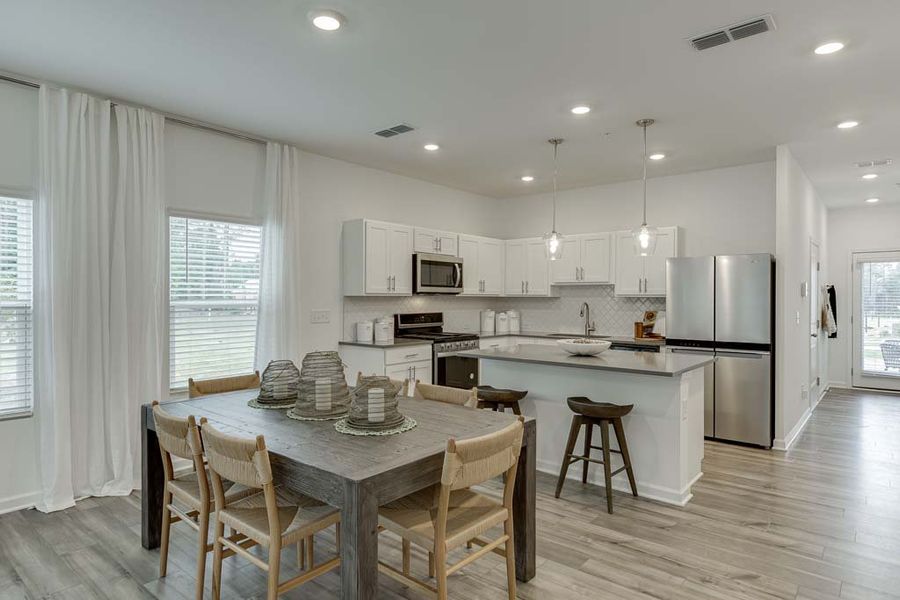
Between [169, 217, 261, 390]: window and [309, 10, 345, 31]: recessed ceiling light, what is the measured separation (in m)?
2.25

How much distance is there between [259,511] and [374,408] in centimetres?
64

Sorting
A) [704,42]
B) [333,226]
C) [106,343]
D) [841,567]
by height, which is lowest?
[841,567]

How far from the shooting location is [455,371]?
5.63 meters

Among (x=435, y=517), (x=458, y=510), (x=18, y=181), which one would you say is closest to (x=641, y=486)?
(x=458, y=510)

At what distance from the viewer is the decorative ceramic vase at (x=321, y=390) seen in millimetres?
2623

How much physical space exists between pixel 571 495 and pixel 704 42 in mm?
2911

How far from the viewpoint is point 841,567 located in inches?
106

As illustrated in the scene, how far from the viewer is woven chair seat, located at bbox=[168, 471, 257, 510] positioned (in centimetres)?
244

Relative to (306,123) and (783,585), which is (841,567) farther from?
(306,123)

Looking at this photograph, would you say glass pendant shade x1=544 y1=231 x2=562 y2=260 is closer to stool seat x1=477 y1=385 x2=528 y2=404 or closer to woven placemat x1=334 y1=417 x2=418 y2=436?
stool seat x1=477 y1=385 x2=528 y2=404

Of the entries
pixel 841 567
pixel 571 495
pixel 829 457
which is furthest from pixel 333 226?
pixel 829 457

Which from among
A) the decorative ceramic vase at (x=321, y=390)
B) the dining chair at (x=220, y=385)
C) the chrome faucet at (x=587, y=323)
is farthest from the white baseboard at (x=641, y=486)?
the chrome faucet at (x=587, y=323)

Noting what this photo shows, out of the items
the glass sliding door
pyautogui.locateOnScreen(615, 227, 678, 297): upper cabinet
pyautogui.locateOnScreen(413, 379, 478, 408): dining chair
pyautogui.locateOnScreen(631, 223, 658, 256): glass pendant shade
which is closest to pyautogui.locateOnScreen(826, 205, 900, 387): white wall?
the glass sliding door

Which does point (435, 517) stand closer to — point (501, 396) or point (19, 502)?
point (501, 396)
